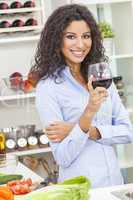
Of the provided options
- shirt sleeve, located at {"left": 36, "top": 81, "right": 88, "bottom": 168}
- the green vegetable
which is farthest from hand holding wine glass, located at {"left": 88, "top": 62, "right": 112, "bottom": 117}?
the green vegetable

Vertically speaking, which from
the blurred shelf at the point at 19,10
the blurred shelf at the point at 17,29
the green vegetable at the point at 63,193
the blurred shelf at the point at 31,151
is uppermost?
the blurred shelf at the point at 19,10

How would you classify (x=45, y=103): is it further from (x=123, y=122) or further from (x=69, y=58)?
(x=123, y=122)

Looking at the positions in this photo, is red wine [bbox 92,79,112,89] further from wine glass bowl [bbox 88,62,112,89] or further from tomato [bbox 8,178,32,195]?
tomato [bbox 8,178,32,195]

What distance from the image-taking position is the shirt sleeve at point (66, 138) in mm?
1811

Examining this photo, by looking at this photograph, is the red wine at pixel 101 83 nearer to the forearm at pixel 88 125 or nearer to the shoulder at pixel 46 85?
the forearm at pixel 88 125

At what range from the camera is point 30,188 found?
6.34 ft

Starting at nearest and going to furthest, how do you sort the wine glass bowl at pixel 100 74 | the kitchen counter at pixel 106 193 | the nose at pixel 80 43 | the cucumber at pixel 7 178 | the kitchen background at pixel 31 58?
the kitchen counter at pixel 106 193 → the wine glass bowl at pixel 100 74 → the nose at pixel 80 43 → the cucumber at pixel 7 178 → the kitchen background at pixel 31 58

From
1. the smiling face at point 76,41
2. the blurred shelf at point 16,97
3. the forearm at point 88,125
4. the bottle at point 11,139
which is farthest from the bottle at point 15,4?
the forearm at point 88,125

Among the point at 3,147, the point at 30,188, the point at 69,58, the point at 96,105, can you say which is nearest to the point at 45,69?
the point at 69,58

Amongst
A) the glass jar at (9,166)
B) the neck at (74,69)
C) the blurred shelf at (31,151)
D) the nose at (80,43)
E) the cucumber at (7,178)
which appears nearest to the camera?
the nose at (80,43)

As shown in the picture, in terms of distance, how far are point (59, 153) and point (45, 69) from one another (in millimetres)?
373

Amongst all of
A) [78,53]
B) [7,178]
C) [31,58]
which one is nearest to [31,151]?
[31,58]

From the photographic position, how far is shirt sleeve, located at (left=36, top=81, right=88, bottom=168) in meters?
1.81

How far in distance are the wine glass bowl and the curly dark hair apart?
228mm
